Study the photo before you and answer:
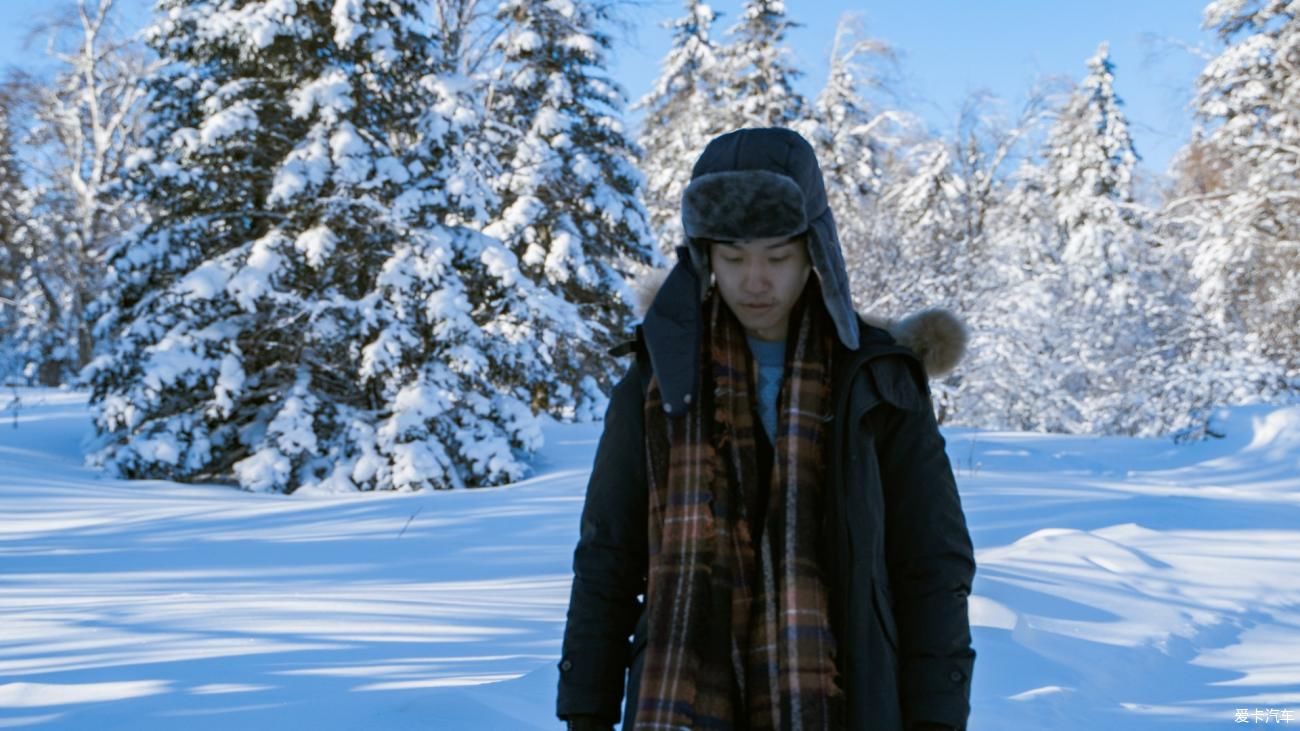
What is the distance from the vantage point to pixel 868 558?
1.69 metres

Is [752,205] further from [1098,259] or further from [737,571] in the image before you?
[1098,259]

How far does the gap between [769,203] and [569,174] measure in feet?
54.6

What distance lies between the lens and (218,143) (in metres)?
11.1

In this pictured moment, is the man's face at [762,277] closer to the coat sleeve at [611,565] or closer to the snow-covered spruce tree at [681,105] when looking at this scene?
the coat sleeve at [611,565]

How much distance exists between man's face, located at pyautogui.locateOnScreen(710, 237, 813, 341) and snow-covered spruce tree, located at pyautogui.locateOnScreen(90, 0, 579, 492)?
30.7ft

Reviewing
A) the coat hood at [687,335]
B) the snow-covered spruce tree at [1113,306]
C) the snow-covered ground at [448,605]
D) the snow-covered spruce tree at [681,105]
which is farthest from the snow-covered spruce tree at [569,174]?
the coat hood at [687,335]

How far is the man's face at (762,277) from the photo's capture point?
187 cm

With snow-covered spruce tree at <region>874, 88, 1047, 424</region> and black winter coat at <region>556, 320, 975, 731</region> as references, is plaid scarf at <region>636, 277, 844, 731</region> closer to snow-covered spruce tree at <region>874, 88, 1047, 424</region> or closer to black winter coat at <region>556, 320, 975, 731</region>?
black winter coat at <region>556, 320, 975, 731</region>

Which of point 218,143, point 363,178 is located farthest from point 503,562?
point 218,143

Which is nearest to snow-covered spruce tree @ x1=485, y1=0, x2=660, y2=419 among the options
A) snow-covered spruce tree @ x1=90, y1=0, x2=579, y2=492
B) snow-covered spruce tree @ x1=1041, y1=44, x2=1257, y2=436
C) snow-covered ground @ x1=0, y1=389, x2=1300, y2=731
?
snow-covered spruce tree @ x1=90, y1=0, x2=579, y2=492

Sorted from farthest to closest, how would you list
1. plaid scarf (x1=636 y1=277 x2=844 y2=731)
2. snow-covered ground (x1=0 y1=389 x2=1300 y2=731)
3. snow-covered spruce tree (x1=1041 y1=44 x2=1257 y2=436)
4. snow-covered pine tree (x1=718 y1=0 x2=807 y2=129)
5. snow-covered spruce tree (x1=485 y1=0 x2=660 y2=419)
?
1. snow-covered pine tree (x1=718 y1=0 x2=807 y2=129)
2. snow-covered spruce tree (x1=1041 y1=44 x2=1257 y2=436)
3. snow-covered spruce tree (x1=485 y1=0 x2=660 y2=419)
4. snow-covered ground (x1=0 y1=389 x2=1300 y2=731)
5. plaid scarf (x1=636 y1=277 x2=844 y2=731)

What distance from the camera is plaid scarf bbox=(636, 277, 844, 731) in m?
1.69

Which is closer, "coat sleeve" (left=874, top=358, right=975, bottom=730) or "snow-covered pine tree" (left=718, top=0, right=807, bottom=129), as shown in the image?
"coat sleeve" (left=874, top=358, right=975, bottom=730)

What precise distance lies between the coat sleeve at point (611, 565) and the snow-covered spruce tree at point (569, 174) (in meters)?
14.7
